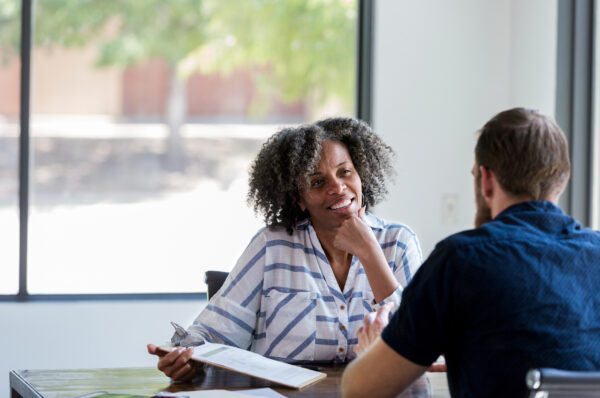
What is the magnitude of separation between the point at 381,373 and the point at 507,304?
24 centimetres

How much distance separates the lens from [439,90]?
3.42 metres

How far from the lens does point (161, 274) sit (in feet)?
11.5

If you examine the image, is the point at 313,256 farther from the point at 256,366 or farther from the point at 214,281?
the point at 256,366

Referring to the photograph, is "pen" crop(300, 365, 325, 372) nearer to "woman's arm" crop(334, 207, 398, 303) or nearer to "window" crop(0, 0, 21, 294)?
"woman's arm" crop(334, 207, 398, 303)

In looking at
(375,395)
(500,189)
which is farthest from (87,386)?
(500,189)

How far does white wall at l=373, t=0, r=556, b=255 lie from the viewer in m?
3.40

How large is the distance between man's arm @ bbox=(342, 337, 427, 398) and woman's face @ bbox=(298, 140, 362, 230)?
2.80ft

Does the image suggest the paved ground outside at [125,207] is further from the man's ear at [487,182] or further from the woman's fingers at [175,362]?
the man's ear at [487,182]

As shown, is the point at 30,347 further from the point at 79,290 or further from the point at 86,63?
the point at 86,63

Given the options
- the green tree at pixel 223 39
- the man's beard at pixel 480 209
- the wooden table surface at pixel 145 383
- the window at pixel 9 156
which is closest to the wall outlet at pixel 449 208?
the green tree at pixel 223 39

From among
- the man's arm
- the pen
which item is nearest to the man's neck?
the man's arm

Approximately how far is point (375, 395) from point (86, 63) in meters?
2.50

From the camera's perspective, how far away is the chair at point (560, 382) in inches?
40.9

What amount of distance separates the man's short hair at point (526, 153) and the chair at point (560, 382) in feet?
1.15
